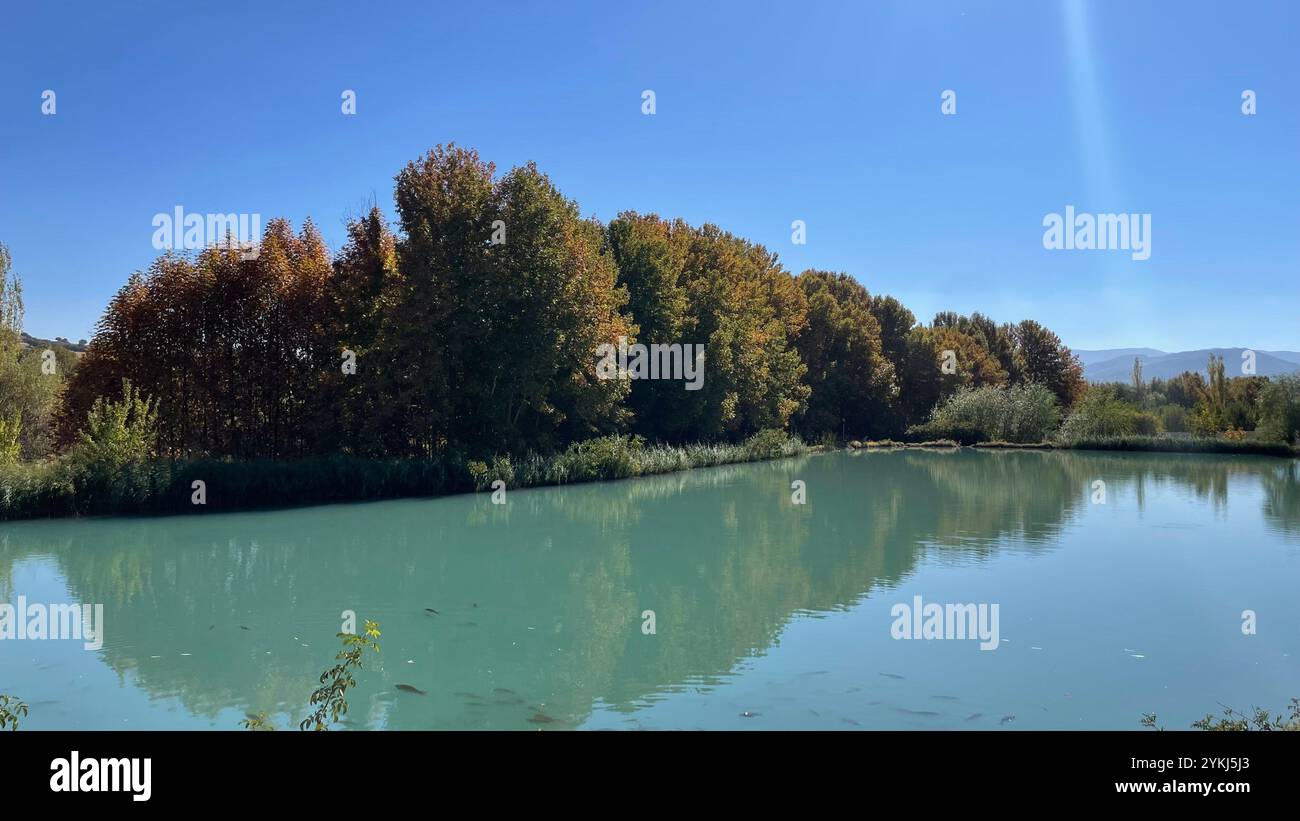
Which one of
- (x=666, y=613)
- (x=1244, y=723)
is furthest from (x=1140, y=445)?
(x=1244, y=723)

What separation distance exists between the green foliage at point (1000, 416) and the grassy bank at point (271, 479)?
28.3 m

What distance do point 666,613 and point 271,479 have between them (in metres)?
15.0

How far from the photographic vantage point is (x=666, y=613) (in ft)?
37.8

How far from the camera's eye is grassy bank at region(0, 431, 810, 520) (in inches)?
783

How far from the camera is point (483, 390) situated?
91.5 ft

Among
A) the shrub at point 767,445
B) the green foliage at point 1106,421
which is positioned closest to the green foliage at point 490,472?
the shrub at point 767,445

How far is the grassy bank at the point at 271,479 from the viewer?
1989 centimetres

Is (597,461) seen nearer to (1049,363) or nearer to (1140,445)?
(1140,445)

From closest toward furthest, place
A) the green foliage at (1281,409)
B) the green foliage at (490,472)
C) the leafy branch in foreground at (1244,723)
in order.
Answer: the leafy branch in foreground at (1244,723), the green foliage at (490,472), the green foliage at (1281,409)

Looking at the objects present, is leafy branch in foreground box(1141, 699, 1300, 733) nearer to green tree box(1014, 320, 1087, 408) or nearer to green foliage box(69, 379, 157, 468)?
green foliage box(69, 379, 157, 468)

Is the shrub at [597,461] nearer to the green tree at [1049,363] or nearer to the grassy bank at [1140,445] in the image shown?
the grassy bank at [1140,445]

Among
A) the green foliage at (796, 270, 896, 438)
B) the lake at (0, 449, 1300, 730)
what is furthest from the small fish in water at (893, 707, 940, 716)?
the green foliage at (796, 270, 896, 438)

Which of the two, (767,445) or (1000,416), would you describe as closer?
(767,445)
